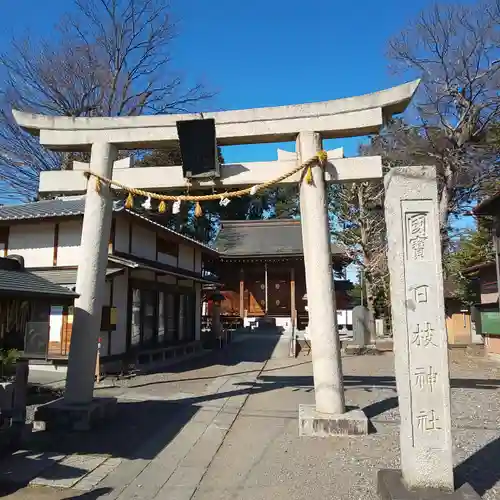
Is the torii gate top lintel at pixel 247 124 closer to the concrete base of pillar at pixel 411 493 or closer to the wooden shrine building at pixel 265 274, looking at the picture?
the concrete base of pillar at pixel 411 493

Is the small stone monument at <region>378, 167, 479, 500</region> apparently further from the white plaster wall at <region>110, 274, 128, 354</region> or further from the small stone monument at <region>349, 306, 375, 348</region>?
the small stone monument at <region>349, 306, 375, 348</region>

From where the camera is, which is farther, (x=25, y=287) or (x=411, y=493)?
(x=25, y=287)

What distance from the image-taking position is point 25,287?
5.79m

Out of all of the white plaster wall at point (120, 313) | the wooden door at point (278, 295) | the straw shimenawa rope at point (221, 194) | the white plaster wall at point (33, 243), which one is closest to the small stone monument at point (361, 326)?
the wooden door at point (278, 295)

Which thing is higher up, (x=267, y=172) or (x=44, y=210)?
(x=44, y=210)

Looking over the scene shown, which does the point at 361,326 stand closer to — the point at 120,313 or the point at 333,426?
the point at 120,313

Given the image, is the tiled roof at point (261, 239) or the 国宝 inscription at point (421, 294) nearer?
the 国宝 inscription at point (421, 294)

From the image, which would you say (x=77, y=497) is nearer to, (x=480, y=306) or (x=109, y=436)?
(x=109, y=436)

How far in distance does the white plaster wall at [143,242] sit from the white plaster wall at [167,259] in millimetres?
665

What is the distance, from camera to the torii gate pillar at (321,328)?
6.63 metres

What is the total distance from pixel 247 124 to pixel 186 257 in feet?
41.1

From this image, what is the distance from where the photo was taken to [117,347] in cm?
1355

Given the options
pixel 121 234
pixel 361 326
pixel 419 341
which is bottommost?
pixel 361 326

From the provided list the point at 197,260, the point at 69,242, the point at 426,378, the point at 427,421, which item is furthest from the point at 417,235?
the point at 197,260
